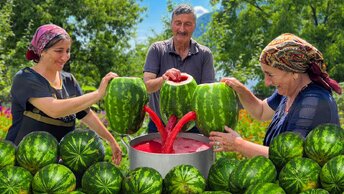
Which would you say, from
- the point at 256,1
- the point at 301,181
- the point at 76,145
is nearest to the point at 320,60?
the point at 301,181

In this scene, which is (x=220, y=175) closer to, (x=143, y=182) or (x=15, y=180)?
(x=143, y=182)

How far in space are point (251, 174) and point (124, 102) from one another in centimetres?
96

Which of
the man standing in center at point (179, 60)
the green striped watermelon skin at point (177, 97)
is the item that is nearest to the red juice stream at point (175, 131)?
the green striped watermelon skin at point (177, 97)

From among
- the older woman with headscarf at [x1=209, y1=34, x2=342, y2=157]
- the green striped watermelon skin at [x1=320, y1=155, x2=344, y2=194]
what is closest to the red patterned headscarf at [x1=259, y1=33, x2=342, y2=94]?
the older woman with headscarf at [x1=209, y1=34, x2=342, y2=157]

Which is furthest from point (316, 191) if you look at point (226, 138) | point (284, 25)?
point (284, 25)

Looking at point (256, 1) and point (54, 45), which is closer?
point (54, 45)

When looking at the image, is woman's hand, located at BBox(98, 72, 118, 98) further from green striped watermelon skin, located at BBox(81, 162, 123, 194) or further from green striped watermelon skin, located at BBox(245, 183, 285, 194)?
green striped watermelon skin, located at BBox(245, 183, 285, 194)

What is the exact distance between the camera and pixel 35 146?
7.89 feet

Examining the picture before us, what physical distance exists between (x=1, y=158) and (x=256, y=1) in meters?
29.2

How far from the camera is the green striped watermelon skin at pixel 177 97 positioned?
2861 millimetres

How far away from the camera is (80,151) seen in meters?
2.45

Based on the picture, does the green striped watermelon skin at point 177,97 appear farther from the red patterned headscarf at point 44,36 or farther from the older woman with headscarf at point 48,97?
the red patterned headscarf at point 44,36

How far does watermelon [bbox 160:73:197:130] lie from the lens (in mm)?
2861

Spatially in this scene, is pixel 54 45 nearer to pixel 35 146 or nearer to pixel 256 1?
pixel 35 146
